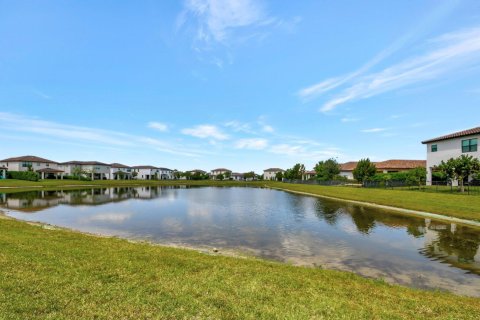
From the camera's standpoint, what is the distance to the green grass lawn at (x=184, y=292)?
6004mm

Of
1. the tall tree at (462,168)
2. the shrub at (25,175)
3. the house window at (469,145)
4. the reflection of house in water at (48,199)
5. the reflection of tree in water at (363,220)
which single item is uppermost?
the house window at (469,145)

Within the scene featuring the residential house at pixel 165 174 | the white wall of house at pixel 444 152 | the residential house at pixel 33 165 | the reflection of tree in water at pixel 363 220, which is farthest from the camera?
the residential house at pixel 165 174

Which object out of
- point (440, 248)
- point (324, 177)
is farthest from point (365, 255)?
point (324, 177)

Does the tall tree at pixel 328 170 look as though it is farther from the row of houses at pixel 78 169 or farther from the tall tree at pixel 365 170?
the row of houses at pixel 78 169

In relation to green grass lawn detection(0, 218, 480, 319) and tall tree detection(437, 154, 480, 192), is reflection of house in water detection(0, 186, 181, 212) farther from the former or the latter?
tall tree detection(437, 154, 480, 192)

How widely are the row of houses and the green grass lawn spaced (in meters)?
103

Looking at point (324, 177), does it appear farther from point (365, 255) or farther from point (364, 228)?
point (365, 255)

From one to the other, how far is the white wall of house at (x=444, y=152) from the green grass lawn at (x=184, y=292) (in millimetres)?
46548

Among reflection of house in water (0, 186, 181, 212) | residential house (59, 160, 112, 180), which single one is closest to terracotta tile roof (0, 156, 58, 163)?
residential house (59, 160, 112, 180)

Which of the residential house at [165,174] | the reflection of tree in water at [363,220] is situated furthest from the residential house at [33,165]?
the reflection of tree in water at [363,220]

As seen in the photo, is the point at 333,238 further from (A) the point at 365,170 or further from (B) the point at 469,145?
(A) the point at 365,170

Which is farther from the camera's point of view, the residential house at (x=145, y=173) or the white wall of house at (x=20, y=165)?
the residential house at (x=145, y=173)

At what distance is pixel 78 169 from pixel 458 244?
12235 cm

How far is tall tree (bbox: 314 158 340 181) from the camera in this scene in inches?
3809
